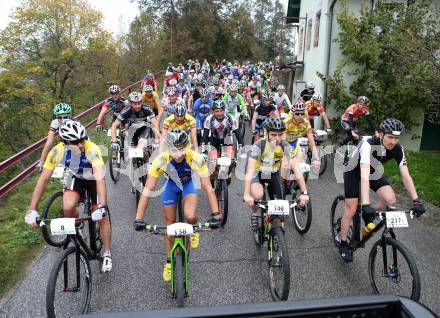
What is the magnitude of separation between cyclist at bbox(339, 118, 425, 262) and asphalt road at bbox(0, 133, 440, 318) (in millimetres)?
554

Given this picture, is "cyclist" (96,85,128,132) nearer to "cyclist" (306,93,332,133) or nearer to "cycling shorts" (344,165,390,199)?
"cyclist" (306,93,332,133)

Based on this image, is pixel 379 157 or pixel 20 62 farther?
pixel 20 62

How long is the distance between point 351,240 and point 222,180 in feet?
7.99

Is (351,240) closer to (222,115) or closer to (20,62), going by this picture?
(222,115)

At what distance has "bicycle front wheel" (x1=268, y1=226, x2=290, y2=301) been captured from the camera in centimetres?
393

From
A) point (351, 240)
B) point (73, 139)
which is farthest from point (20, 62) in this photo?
point (351, 240)

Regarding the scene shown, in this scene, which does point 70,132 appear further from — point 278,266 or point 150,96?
point 150,96

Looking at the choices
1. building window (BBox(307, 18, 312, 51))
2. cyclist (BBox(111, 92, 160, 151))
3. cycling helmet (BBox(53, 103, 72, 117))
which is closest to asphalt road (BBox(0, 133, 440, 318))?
cyclist (BBox(111, 92, 160, 151))

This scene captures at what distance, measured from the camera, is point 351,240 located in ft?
16.4

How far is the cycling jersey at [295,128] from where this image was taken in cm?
767

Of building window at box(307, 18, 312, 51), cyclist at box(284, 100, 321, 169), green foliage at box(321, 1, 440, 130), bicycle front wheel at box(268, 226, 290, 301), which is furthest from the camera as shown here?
building window at box(307, 18, 312, 51)

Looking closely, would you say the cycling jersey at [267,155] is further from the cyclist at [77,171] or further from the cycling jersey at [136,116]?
the cycling jersey at [136,116]

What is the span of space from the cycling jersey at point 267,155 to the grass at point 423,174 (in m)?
4.90

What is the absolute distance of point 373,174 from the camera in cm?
496
